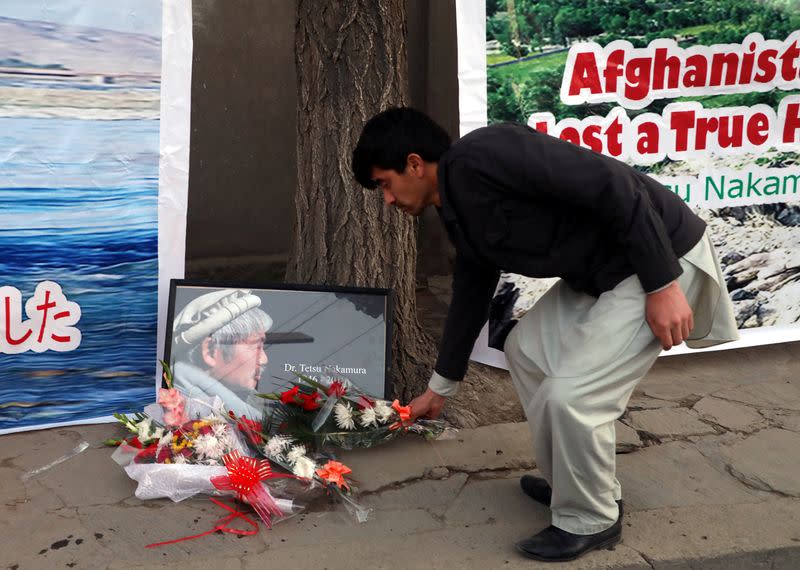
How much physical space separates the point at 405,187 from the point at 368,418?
0.94m

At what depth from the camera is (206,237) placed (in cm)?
481

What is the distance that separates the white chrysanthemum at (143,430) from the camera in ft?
10.2

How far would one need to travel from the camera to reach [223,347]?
11.0 feet

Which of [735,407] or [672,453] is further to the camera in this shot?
[735,407]

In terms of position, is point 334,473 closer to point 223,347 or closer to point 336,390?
point 336,390

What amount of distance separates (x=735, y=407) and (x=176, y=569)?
2.24m

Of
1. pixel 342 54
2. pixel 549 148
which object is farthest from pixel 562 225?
pixel 342 54

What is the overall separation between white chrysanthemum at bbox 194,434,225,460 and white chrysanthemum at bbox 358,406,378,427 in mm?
456

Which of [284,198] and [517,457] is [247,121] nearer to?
[284,198]

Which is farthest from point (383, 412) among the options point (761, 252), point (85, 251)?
point (761, 252)

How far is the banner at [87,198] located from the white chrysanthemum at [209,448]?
584mm

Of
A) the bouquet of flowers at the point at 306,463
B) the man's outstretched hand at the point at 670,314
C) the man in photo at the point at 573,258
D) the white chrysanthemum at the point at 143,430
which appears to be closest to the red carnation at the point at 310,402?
the bouquet of flowers at the point at 306,463

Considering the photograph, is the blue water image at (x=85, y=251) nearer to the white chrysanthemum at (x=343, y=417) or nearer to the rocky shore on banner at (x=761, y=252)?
the white chrysanthemum at (x=343, y=417)

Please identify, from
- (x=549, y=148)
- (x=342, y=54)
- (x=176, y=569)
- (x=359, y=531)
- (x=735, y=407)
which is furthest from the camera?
(x=735, y=407)
